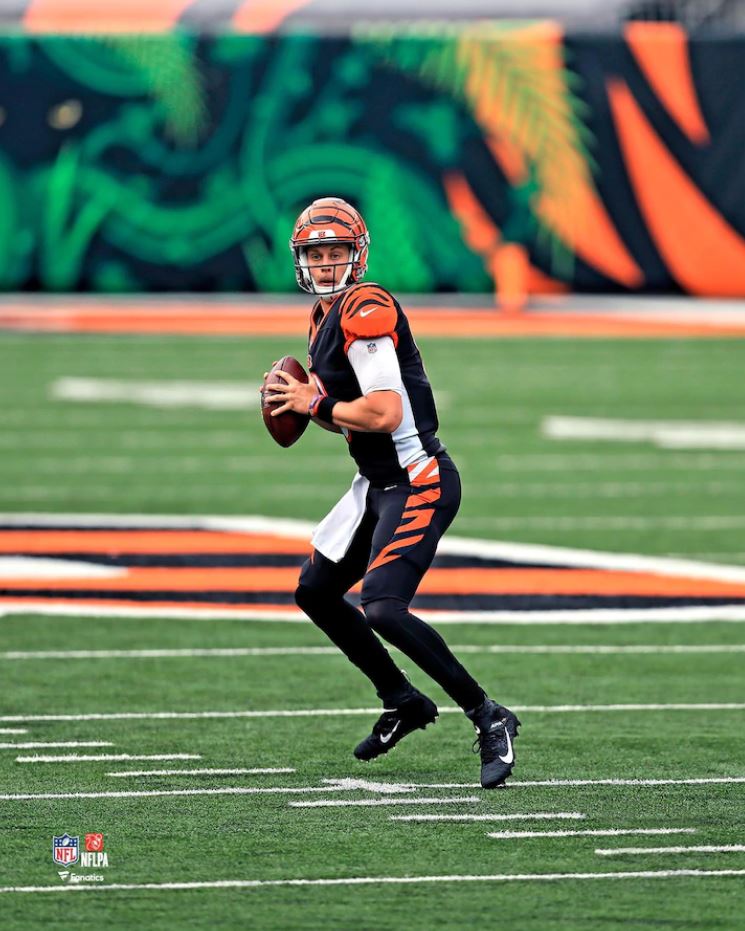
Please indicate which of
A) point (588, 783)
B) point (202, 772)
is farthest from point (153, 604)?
point (588, 783)

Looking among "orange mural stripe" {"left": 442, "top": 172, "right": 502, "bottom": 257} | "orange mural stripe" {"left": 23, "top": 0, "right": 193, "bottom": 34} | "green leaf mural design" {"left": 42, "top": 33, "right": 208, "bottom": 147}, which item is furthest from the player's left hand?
"orange mural stripe" {"left": 23, "top": 0, "right": 193, "bottom": 34}

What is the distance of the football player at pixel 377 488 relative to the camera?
21.9 feet

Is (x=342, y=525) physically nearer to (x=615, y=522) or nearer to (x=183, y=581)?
(x=183, y=581)

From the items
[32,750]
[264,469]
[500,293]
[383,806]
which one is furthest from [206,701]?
[500,293]

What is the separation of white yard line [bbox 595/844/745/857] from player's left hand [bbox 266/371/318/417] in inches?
67.2

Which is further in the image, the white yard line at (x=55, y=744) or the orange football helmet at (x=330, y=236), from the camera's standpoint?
the white yard line at (x=55, y=744)

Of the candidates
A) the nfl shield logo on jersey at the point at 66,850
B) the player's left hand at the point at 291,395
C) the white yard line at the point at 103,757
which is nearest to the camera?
the nfl shield logo on jersey at the point at 66,850

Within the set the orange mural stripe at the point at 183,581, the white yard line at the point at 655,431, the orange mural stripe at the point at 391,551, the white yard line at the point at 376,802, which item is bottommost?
the white yard line at the point at 376,802

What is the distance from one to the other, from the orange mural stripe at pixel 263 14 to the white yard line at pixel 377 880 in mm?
28279

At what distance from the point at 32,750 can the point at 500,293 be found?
24.9 m

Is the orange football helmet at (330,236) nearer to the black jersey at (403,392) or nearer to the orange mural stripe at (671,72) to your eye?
the black jersey at (403,392)

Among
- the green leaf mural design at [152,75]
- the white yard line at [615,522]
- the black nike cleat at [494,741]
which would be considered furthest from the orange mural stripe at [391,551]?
the green leaf mural design at [152,75]

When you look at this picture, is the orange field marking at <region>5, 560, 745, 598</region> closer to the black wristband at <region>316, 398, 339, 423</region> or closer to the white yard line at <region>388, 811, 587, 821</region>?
the black wristband at <region>316, 398, 339, 423</region>

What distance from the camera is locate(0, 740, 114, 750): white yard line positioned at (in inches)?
291
